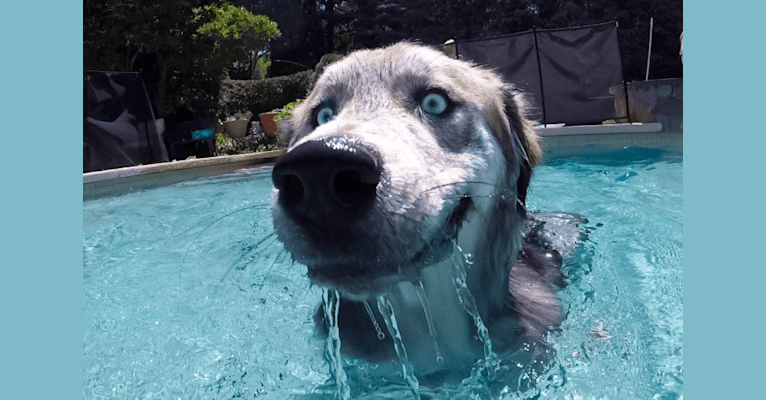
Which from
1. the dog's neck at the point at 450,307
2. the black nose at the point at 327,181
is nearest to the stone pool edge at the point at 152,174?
the dog's neck at the point at 450,307

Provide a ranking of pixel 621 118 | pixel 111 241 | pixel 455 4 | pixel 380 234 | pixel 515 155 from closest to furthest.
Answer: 1. pixel 380 234
2. pixel 515 155
3. pixel 111 241
4. pixel 621 118
5. pixel 455 4

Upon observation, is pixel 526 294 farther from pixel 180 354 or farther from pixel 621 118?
pixel 621 118

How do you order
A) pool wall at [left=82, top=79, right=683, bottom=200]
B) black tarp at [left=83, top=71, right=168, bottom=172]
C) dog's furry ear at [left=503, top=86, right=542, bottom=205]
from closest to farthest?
dog's furry ear at [left=503, top=86, right=542, bottom=205]
pool wall at [left=82, top=79, right=683, bottom=200]
black tarp at [left=83, top=71, right=168, bottom=172]

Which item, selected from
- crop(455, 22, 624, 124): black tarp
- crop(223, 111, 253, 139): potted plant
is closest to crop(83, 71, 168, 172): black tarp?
crop(223, 111, 253, 139): potted plant

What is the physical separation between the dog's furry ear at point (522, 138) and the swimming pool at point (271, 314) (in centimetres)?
91

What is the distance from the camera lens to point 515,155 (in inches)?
122

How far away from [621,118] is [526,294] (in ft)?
37.9

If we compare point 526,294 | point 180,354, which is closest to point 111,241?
point 180,354

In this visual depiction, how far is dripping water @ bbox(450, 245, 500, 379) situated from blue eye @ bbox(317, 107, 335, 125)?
1009mm

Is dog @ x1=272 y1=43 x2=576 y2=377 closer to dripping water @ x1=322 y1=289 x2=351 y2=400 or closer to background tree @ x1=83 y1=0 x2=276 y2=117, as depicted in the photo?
dripping water @ x1=322 y1=289 x2=351 y2=400

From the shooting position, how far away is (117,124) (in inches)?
468

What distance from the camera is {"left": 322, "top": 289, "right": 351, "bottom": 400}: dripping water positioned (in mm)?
2801

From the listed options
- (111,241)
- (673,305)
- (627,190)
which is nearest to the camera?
(673,305)

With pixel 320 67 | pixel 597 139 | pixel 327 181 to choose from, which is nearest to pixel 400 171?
pixel 327 181
